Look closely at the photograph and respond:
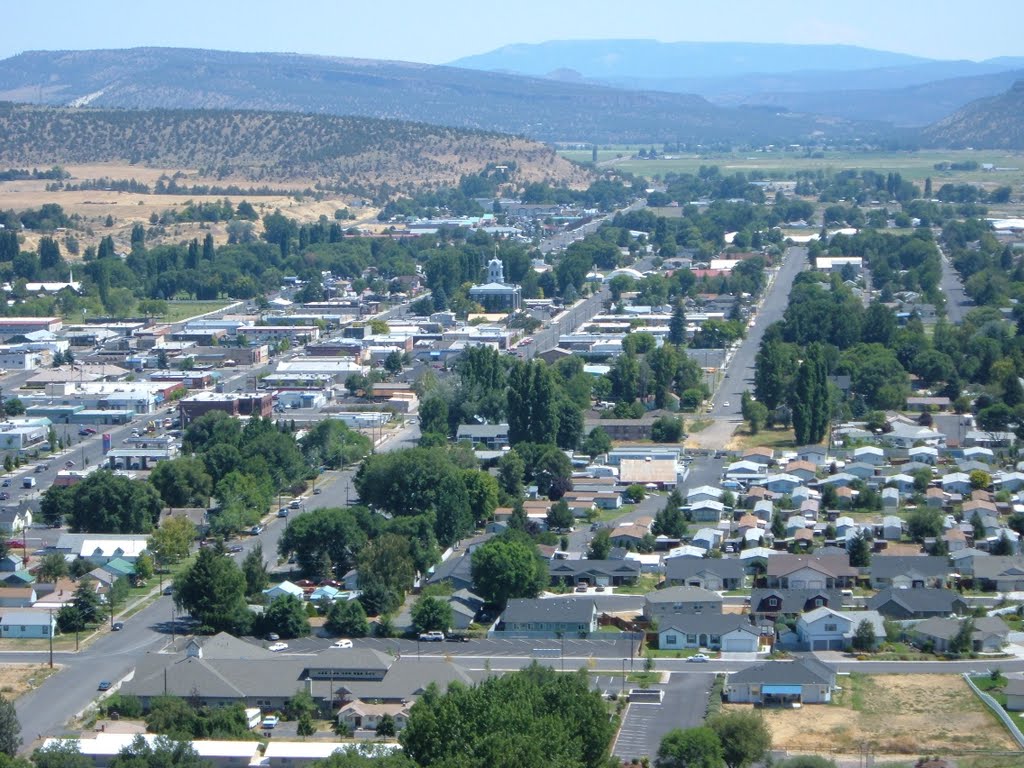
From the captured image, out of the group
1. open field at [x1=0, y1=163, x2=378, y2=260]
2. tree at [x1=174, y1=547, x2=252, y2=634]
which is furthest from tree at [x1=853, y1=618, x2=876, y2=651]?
open field at [x1=0, y1=163, x2=378, y2=260]

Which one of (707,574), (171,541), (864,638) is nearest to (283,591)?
(171,541)

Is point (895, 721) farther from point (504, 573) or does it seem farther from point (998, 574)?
point (998, 574)

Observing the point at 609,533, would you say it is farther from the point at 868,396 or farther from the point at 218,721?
the point at 868,396

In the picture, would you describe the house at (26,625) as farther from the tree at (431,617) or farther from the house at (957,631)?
the house at (957,631)

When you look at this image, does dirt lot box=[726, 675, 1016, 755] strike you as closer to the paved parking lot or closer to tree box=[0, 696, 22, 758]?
the paved parking lot

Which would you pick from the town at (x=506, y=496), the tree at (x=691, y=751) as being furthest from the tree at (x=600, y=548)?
the tree at (x=691, y=751)
